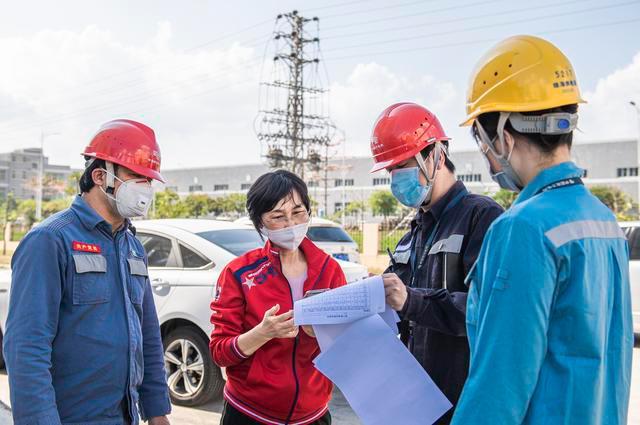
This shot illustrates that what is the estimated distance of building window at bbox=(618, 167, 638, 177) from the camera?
51219 millimetres

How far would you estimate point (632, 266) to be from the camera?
847 cm

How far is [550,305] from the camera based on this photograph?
1.41 meters

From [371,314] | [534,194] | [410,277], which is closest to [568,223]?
[534,194]

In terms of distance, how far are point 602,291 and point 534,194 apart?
0.29 meters

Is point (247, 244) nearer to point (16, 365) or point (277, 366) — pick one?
point (277, 366)

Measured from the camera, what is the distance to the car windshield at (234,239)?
6.00 m

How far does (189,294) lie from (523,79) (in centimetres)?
Answer: 459

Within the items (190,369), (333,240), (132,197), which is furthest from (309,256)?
(333,240)

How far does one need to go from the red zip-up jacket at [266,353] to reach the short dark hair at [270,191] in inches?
8.8

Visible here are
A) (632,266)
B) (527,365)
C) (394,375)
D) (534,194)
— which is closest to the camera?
(527,365)

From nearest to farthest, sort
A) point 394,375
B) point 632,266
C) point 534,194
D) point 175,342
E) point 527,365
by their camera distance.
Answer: point 527,365, point 534,194, point 394,375, point 175,342, point 632,266

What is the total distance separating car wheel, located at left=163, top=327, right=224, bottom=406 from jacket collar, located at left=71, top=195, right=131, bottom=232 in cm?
335

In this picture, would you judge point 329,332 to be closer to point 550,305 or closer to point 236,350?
point 236,350

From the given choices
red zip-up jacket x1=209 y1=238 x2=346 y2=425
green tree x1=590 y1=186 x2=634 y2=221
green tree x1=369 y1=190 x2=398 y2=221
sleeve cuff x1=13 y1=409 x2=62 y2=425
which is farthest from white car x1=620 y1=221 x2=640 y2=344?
green tree x1=369 y1=190 x2=398 y2=221
